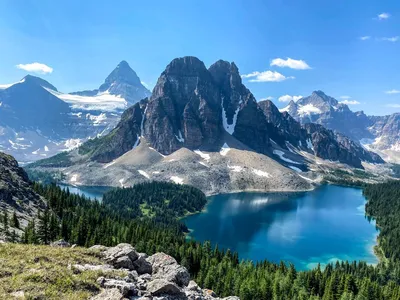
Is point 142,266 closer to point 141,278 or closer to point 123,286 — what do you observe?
point 141,278

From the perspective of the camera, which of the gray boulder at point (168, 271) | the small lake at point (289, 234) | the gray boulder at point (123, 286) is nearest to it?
the gray boulder at point (123, 286)

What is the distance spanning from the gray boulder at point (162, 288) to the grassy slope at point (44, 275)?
4.27m

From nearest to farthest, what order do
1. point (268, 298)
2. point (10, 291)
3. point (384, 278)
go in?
point (10, 291)
point (268, 298)
point (384, 278)

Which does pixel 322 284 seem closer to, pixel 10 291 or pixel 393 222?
pixel 10 291

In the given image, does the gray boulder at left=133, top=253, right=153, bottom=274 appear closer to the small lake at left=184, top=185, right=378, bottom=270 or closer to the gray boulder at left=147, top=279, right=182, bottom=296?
the gray boulder at left=147, top=279, right=182, bottom=296

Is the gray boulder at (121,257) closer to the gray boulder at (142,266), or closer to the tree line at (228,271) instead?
the gray boulder at (142,266)

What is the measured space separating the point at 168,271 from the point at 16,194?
2766 inches

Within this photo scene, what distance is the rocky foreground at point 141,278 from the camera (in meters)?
27.1

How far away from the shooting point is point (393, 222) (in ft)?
535

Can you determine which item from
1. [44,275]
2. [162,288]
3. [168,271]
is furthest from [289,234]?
[44,275]

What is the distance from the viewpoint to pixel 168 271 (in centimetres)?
3516

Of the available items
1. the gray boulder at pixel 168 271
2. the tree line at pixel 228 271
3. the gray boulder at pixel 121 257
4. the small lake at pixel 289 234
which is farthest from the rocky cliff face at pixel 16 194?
the small lake at pixel 289 234

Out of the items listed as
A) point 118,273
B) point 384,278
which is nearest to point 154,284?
point 118,273

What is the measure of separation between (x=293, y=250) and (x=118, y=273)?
113285 millimetres
